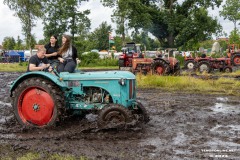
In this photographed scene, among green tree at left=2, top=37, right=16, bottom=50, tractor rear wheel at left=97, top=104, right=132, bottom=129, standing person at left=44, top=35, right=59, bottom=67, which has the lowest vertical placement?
tractor rear wheel at left=97, top=104, right=132, bottom=129

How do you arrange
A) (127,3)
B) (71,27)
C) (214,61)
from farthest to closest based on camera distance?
(71,27) < (127,3) < (214,61)

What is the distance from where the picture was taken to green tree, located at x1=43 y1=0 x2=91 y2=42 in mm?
38094

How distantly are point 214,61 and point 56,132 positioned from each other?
2059 centimetres

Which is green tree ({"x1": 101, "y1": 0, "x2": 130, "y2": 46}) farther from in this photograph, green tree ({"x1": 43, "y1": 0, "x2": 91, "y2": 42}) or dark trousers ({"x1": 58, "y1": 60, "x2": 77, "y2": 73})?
dark trousers ({"x1": 58, "y1": 60, "x2": 77, "y2": 73})

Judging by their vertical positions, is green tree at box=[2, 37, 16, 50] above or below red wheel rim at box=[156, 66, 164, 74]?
above

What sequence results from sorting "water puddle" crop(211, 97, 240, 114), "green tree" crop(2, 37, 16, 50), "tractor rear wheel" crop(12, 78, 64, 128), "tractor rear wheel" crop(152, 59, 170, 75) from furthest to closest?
"green tree" crop(2, 37, 16, 50)
"tractor rear wheel" crop(152, 59, 170, 75)
"water puddle" crop(211, 97, 240, 114)
"tractor rear wheel" crop(12, 78, 64, 128)

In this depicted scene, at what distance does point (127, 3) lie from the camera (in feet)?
118

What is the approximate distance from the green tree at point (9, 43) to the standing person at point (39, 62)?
59993 millimetres

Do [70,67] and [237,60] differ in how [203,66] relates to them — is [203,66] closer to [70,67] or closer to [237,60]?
[237,60]

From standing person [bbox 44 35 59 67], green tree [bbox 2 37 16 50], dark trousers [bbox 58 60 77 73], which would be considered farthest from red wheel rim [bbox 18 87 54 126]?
green tree [bbox 2 37 16 50]

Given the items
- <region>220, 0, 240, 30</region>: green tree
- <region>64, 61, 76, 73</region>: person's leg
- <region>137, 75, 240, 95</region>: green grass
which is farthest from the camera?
<region>220, 0, 240, 30</region>: green tree

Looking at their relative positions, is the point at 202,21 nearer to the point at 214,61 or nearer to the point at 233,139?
the point at 214,61

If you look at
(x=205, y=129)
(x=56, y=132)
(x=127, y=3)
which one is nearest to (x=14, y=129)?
(x=56, y=132)

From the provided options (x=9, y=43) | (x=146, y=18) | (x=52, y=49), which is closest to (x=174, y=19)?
(x=146, y=18)
